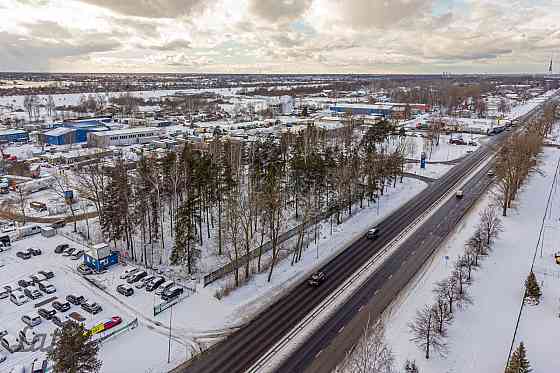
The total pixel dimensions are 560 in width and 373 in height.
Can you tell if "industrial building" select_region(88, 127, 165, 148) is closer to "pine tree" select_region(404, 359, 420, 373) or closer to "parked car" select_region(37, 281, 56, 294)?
"parked car" select_region(37, 281, 56, 294)

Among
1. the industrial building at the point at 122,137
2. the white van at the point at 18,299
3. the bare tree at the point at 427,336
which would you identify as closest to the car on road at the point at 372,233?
the bare tree at the point at 427,336

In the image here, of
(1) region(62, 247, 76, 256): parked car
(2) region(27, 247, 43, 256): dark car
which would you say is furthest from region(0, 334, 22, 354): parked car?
(2) region(27, 247, 43, 256): dark car

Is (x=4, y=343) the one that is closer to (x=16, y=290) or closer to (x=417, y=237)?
(x=16, y=290)

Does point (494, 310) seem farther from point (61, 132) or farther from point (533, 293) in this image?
point (61, 132)

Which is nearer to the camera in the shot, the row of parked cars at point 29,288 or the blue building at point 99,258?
the row of parked cars at point 29,288

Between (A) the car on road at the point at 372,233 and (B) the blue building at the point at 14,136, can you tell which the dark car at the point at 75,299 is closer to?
(A) the car on road at the point at 372,233

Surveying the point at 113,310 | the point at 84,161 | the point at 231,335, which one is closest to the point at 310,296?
the point at 231,335

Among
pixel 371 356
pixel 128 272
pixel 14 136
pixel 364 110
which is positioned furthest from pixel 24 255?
pixel 364 110
